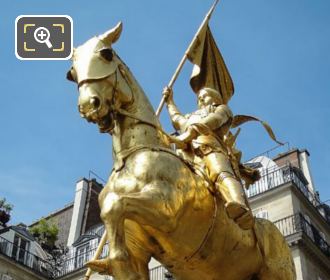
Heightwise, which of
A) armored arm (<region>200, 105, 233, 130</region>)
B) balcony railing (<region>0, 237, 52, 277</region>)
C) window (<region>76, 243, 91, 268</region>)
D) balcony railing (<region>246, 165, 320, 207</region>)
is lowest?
armored arm (<region>200, 105, 233, 130</region>)

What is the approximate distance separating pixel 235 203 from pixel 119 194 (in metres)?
0.96

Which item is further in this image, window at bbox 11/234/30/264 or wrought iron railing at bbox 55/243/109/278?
wrought iron railing at bbox 55/243/109/278

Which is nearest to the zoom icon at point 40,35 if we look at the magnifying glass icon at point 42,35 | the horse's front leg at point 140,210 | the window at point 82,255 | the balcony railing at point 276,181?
the magnifying glass icon at point 42,35

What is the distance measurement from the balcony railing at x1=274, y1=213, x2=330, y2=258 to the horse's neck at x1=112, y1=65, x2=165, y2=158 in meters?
20.7

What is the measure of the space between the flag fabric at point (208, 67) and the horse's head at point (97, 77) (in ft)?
5.91

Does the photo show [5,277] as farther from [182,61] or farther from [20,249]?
[182,61]

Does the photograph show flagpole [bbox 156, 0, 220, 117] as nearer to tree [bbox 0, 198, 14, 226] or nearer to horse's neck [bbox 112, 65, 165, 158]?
horse's neck [bbox 112, 65, 165, 158]

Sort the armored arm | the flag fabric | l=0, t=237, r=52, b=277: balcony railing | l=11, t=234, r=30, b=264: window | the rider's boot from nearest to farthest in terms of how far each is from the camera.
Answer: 1. the rider's boot
2. the armored arm
3. the flag fabric
4. l=0, t=237, r=52, b=277: balcony railing
5. l=11, t=234, r=30, b=264: window

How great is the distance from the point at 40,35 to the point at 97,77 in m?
3.93

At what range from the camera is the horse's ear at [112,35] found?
4.90 metres

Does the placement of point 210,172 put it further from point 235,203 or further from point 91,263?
point 91,263

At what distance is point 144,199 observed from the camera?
4234 millimetres

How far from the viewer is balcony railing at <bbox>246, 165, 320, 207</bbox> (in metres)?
27.5

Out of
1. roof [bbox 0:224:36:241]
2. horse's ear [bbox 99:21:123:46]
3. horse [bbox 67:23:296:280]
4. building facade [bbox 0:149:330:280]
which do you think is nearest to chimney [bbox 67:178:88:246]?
building facade [bbox 0:149:330:280]
